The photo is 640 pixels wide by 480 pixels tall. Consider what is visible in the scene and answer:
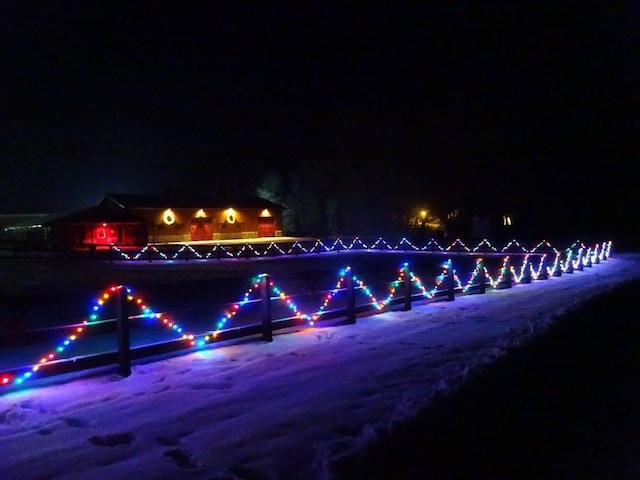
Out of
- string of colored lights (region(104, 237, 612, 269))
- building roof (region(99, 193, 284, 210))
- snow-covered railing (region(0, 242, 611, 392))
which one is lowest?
snow-covered railing (region(0, 242, 611, 392))

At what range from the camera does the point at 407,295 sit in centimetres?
1516

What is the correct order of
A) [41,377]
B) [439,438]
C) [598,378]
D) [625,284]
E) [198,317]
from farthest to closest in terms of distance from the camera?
1. [625,284]
2. [198,317]
3. [598,378]
4. [41,377]
5. [439,438]

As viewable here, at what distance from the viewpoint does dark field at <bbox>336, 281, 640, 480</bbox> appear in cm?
A: 533

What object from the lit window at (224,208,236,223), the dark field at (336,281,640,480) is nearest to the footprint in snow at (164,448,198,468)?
the dark field at (336,281,640,480)

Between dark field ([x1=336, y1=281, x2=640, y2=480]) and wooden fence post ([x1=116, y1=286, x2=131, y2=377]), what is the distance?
407 centimetres

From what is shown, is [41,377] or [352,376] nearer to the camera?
[41,377]

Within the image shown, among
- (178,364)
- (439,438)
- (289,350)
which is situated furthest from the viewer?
(289,350)

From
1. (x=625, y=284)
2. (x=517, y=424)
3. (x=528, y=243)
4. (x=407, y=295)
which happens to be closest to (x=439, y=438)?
(x=517, y=424)

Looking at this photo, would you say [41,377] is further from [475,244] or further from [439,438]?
[475,244]

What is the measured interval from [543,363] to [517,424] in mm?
2852

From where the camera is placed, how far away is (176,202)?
234 ft

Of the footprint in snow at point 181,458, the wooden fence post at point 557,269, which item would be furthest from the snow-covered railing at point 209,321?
the footprint in snow at point 181,458

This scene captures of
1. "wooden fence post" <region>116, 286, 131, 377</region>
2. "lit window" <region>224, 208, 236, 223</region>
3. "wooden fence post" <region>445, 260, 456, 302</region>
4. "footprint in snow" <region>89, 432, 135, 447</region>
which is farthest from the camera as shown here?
"lit window" <region>224, 208, 236, 223</region>

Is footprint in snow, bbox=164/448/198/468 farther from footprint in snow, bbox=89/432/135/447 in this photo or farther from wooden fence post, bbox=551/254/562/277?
wooden fence post, bbox=551/254/562/277
